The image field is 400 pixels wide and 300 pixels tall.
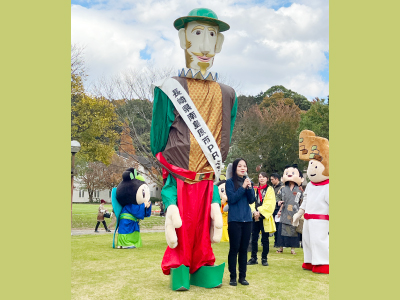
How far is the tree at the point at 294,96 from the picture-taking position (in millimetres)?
29219

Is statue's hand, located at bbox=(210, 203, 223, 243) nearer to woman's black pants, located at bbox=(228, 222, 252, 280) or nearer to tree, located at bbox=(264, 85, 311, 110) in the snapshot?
woman's black pants, located at bbox=(228, 222, 252, 280)

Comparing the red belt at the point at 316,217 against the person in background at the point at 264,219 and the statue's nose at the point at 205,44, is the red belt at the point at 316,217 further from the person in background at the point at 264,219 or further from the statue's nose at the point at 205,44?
the statue's nose at the point at 205,44

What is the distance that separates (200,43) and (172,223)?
2.17 meters

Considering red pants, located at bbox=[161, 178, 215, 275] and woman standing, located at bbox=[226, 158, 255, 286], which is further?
woman standing, located at bbox=[226, 158, 255, 286]

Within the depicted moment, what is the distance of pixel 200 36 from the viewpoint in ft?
16.1

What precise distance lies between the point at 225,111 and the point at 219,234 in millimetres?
1507

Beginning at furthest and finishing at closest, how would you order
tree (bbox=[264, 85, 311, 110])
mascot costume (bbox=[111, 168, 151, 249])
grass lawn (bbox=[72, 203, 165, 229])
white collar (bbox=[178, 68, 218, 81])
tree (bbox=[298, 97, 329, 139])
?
tree (bbox=[264, 85, 311, 110]), tree (bbox=[298, 97, 329, 139]), grass lawn (bbox=[72, 203, 165, 229]), mascot costume (bbox=[111, 168, 151, 249]), white collar (bbox=[178, 68, 218, 81])

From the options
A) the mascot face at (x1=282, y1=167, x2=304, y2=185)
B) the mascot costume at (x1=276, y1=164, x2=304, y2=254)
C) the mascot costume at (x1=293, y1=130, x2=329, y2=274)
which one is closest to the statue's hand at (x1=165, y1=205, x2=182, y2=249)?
the mascot costume at (x1=293, y1=130, x2=329, y2=274)

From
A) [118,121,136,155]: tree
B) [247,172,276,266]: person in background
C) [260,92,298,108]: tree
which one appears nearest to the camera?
[247,172,276,266]: person in background

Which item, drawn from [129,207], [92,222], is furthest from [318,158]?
[92,222]

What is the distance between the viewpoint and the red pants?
15.6ft

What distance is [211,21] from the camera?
4898 mm

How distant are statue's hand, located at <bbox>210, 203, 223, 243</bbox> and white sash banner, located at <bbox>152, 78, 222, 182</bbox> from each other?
1.49 feet

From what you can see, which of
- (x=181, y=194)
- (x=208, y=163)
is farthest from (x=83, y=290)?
(x=208, y=163)
